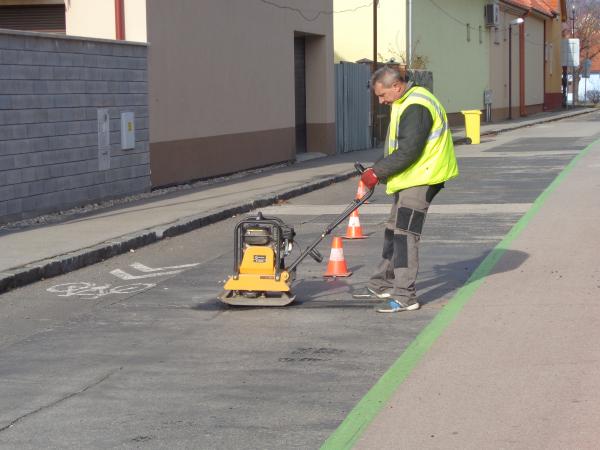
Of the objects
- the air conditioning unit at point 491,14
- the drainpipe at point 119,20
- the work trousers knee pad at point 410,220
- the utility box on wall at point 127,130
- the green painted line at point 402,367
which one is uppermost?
the air conditioning unit at point 491,14

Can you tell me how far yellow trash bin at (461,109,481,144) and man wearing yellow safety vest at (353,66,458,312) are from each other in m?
25.8

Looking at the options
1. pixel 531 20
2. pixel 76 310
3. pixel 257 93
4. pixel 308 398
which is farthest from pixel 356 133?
pixel 531 20

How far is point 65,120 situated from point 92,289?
6013 mm

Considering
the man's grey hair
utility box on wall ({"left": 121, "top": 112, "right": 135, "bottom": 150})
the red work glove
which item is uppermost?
the man's grey hair

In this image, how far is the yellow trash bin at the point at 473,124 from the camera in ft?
114

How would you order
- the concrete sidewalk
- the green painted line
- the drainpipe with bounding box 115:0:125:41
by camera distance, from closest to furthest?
1. the green painted line
2. the concrete sidewalk
3. the drainpipe with bounding box 115:0:125:41

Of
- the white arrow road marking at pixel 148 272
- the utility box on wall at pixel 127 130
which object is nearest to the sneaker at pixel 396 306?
the white arrow road marking at pixel 148 272

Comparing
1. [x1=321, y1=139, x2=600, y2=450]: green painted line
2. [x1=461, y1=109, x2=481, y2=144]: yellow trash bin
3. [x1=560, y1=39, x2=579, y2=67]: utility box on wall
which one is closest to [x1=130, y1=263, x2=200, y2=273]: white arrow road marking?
[x1=321, y1=139, x2=600, y2=450]: green painted line

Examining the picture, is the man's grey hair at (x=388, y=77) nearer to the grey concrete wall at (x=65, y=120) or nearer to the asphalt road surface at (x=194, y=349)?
the asphalt road surface at (x=194, y=349)

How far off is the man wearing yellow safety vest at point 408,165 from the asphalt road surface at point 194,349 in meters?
0.34

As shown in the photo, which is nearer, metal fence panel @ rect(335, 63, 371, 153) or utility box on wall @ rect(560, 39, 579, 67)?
metal fence panel @ rect(335, 63, 371, 153)

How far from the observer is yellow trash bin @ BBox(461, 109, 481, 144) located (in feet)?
114

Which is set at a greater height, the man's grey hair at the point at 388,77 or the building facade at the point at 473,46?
the building facade at the point at 473,46

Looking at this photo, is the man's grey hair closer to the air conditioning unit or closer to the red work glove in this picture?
the red work glove
